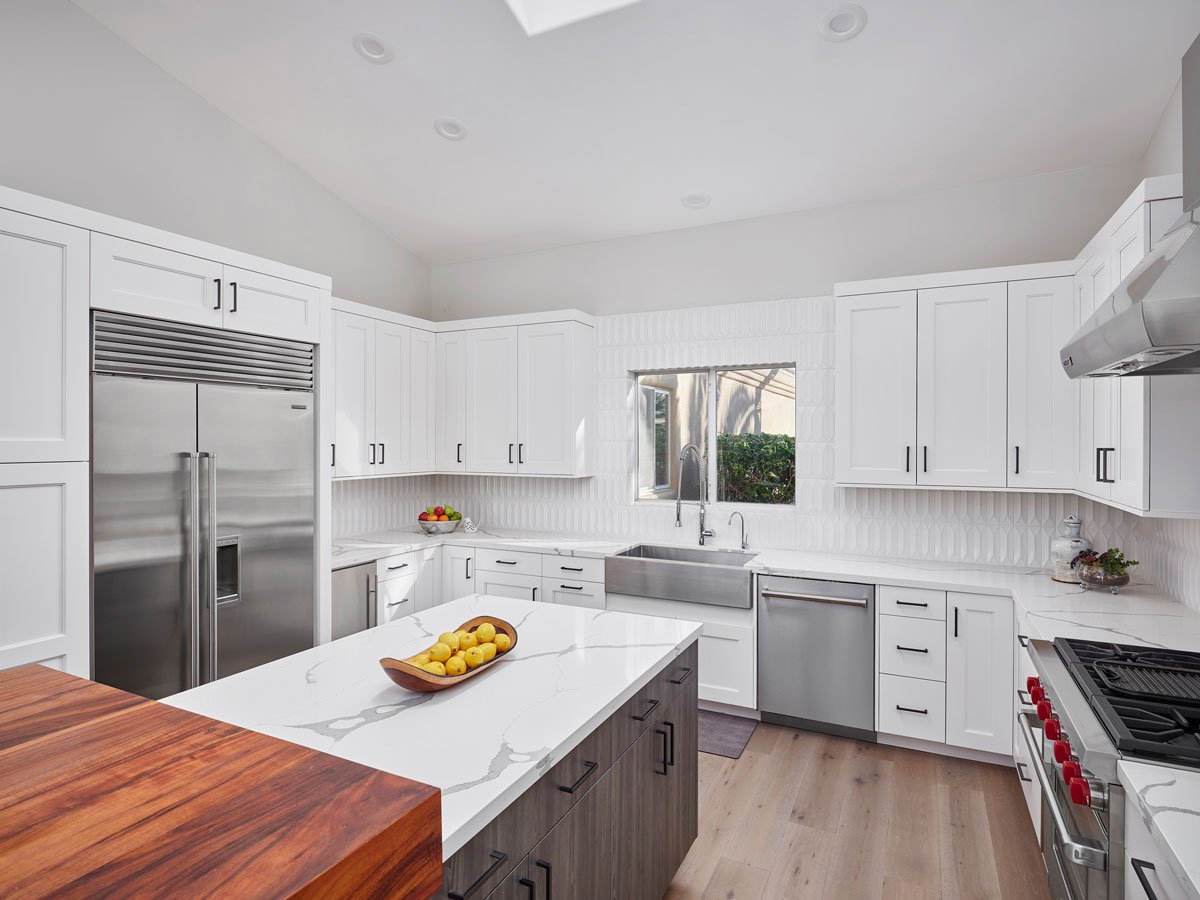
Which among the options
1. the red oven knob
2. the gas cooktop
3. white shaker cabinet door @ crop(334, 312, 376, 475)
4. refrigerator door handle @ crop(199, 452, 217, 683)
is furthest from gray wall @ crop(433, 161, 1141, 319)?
the red oven knob

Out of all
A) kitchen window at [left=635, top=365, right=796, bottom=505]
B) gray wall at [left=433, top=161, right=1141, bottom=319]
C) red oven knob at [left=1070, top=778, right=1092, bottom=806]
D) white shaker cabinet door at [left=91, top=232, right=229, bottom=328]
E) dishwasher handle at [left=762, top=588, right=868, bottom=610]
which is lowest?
red oven knob at [left=1070, top=778, right=1092, bottom=806]

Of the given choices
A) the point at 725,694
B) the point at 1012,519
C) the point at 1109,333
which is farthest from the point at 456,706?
the point at 1012,519

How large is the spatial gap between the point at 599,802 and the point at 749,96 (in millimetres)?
2969

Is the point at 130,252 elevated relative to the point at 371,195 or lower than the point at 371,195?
lower

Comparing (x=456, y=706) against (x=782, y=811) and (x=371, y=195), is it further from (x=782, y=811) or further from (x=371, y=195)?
(x=371, y=195)

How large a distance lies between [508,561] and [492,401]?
3.62 feet

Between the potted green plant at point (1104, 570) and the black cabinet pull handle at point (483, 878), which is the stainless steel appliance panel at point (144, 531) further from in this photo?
the potted green plant at point (1104, 570)

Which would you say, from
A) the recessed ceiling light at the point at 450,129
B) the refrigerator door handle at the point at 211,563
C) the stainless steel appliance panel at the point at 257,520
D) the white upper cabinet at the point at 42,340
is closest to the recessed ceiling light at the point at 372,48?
the recessed ceiling light at the point at 450,129

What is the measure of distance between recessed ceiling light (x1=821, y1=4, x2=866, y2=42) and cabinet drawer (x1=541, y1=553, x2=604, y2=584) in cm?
281

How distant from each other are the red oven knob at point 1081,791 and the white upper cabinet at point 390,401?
3.71 m

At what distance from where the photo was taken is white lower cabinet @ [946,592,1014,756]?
3.00m

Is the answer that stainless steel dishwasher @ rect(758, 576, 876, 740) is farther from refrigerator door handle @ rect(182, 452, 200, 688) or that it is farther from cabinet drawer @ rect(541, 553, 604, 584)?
refrigerator door handle @ rect(182, 452, 200, 688)

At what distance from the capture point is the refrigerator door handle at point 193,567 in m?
2.64

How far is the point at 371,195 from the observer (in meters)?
4.35
